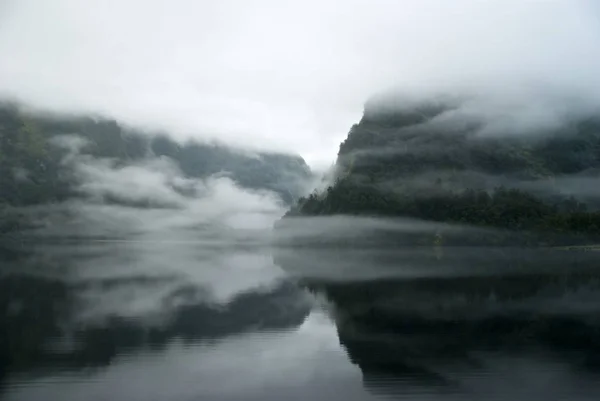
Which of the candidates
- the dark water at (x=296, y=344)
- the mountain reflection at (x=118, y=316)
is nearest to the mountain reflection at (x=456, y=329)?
the dark water at (x=296, y=344)

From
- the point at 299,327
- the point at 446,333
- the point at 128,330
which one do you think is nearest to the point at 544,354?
the point at 446,333

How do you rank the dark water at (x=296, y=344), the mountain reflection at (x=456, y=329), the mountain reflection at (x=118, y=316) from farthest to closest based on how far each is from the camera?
the mountain reflection at (x=118, y=316)
the mountain reflection at (x=456, y=329)
the dark water at (x=296, y=344)

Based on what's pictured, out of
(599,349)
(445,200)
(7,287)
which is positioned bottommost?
(599,349)

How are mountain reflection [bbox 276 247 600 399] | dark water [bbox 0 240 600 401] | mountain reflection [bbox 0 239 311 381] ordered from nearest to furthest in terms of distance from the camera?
dark water [bbox 0 240 600 401], mountain reflection [bbox 276 247 600 399], mountain reflection [bbox 0 239 311 381]

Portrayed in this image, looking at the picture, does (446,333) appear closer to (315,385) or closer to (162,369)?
(315,385)

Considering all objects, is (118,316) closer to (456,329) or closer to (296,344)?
(296,344)

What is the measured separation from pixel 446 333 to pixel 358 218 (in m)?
163

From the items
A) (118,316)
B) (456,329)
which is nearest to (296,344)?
(456,329)

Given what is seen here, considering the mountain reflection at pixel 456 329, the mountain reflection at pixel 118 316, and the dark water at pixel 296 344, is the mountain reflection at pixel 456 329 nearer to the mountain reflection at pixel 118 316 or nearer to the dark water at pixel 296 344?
the dark water at pixel 296 344

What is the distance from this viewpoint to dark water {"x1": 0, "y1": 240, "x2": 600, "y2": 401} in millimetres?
17344

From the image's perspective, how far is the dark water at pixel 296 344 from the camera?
56.9 feet

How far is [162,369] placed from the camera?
19.3m

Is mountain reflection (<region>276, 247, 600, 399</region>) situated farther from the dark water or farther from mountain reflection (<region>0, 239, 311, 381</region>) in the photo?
mountain reflection (<region>0, 239, 311, 381</region>)

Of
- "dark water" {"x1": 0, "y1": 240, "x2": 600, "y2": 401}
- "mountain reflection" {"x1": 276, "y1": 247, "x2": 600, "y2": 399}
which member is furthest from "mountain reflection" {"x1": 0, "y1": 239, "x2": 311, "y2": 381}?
"mountain reflection" {"x1": 276, "y1": 247, "x2": 600, "y2": 399}
